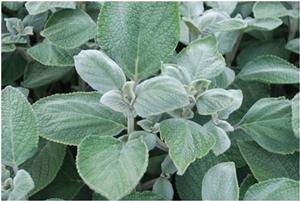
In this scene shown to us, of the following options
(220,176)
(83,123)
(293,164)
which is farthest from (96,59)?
(293,164)

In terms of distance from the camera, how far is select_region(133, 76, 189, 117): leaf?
62cm

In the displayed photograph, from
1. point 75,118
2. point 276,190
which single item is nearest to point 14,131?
point 75,118

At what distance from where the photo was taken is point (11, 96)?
69 cm

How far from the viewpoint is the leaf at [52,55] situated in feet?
2.73

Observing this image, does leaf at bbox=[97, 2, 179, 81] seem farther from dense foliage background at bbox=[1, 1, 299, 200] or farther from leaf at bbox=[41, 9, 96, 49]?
leaf at bbox=[41, 9, 96, 49]

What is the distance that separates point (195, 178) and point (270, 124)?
13 centimetres

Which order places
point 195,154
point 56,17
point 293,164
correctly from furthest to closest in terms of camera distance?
point 56,17, point 293,164, point 195,154

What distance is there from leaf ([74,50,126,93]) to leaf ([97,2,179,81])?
0.09 feet

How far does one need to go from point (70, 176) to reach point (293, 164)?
1.03ft

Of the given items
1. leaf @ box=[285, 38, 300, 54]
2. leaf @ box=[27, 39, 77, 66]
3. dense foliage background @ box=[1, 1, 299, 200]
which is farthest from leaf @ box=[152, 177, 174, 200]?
leaf @ box=[285, 38, 300, 54]

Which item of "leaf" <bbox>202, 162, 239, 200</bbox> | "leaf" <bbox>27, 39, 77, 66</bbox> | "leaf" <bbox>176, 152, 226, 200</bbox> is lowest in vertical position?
"leaf" <bbox>176, 152, 226, 200</bbox>

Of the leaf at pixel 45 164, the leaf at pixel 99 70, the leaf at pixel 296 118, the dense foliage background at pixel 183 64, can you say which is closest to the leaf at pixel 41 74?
the dense foliage background at pixel 183 64

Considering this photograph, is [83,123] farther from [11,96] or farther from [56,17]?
[56,17]

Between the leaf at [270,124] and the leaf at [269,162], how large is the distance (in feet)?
0.06
